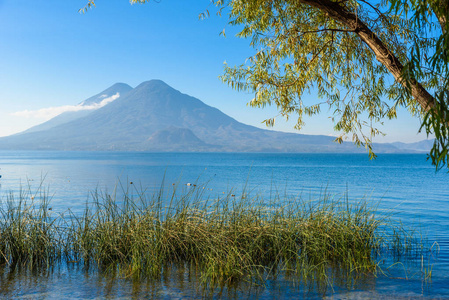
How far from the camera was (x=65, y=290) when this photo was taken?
5.73 m

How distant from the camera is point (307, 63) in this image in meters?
8.50

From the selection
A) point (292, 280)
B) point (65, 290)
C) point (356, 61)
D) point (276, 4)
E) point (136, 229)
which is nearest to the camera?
point (65, 290)

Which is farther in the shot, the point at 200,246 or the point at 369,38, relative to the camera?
the point at 200,246

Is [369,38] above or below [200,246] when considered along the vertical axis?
above

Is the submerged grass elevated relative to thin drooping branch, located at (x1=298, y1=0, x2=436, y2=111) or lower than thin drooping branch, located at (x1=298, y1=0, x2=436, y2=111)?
lower

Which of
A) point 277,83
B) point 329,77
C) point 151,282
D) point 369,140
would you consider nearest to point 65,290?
point 151,282

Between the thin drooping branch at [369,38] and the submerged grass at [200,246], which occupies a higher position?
the thin drooping branch at [369,38]

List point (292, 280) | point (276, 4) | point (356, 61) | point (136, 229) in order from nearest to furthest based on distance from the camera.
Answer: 1. point (292, 280)
2. point (136, 229)
3. point (276, 4)
4. point (356, 61)

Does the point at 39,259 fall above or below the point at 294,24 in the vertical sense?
below

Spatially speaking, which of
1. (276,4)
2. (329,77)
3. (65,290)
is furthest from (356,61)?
(65,290)

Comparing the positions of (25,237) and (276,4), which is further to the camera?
(276,4)

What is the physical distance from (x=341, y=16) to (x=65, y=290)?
19.6 feet

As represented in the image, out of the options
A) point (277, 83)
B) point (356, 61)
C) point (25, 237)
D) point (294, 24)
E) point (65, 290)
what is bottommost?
point (65, 290)

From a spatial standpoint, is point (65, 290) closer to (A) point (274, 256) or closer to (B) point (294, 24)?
(A) point (274, 256)
